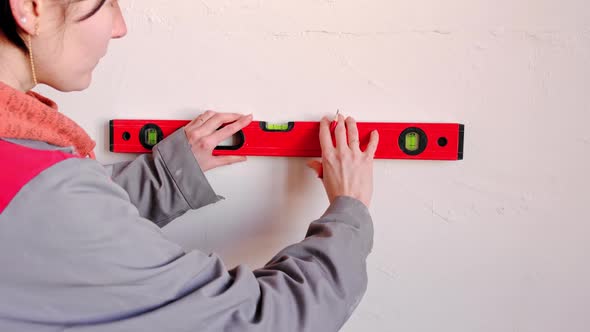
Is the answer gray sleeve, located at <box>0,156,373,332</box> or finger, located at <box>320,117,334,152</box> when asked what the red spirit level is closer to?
finger, located at <box>320,117,334,152</box>

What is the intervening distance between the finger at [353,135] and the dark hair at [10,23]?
1.30 feet

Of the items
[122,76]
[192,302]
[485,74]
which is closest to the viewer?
[192,302]

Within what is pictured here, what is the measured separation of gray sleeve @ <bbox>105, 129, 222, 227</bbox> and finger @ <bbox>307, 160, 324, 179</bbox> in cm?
17

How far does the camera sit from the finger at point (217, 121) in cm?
83

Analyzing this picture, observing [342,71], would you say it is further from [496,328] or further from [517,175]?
[496,328]

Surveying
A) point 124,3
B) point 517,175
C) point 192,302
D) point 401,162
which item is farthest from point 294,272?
point 124,3

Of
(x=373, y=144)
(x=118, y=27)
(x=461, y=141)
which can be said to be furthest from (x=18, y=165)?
(x=461, y=141)

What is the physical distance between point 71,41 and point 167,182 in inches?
11.9

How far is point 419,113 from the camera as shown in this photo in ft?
2.64

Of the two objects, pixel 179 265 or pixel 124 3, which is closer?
pixel 179 265

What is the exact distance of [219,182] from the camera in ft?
2.90

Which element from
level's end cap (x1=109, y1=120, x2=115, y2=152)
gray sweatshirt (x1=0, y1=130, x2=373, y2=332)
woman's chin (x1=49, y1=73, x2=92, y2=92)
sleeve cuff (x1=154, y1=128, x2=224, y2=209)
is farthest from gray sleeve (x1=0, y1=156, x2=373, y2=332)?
level's end cap (x1=109, y1=120, x2=115, y2=152)

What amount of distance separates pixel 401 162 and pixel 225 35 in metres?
0.37

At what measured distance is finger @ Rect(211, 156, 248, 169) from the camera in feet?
2.75
